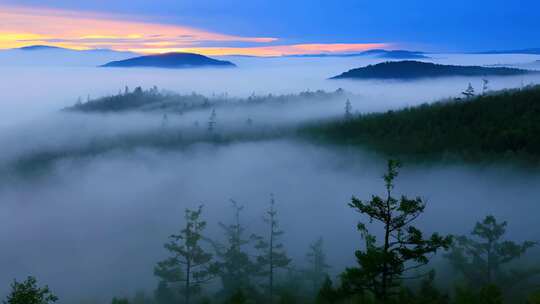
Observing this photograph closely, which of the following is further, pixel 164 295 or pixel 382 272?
pixel 164 295

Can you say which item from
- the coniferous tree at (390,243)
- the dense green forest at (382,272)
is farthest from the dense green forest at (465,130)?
the coniferous tree at (390,243)

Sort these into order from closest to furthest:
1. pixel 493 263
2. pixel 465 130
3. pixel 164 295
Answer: pixel 493 263
pixel 164 295
pixel 465 130

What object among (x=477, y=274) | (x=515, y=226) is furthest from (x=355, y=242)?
(x=477, y=274)

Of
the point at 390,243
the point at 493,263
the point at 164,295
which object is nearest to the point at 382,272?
the point at 390,243

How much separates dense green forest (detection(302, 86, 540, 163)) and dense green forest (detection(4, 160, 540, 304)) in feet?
180

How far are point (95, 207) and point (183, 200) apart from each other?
3211 centimetres

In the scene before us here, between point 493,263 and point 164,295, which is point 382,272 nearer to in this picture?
point 493,263

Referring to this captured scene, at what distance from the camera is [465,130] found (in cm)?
11812

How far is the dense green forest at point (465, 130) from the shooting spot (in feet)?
342

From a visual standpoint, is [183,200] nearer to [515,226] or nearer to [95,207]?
[95,207]

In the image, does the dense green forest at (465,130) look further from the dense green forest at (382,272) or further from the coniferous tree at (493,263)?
the coniferous tree at (493,263)

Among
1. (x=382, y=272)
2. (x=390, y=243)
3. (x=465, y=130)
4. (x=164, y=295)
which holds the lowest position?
(x=164, y=295)

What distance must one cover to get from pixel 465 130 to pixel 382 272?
4260 inches

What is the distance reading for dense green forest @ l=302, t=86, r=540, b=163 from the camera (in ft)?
342
